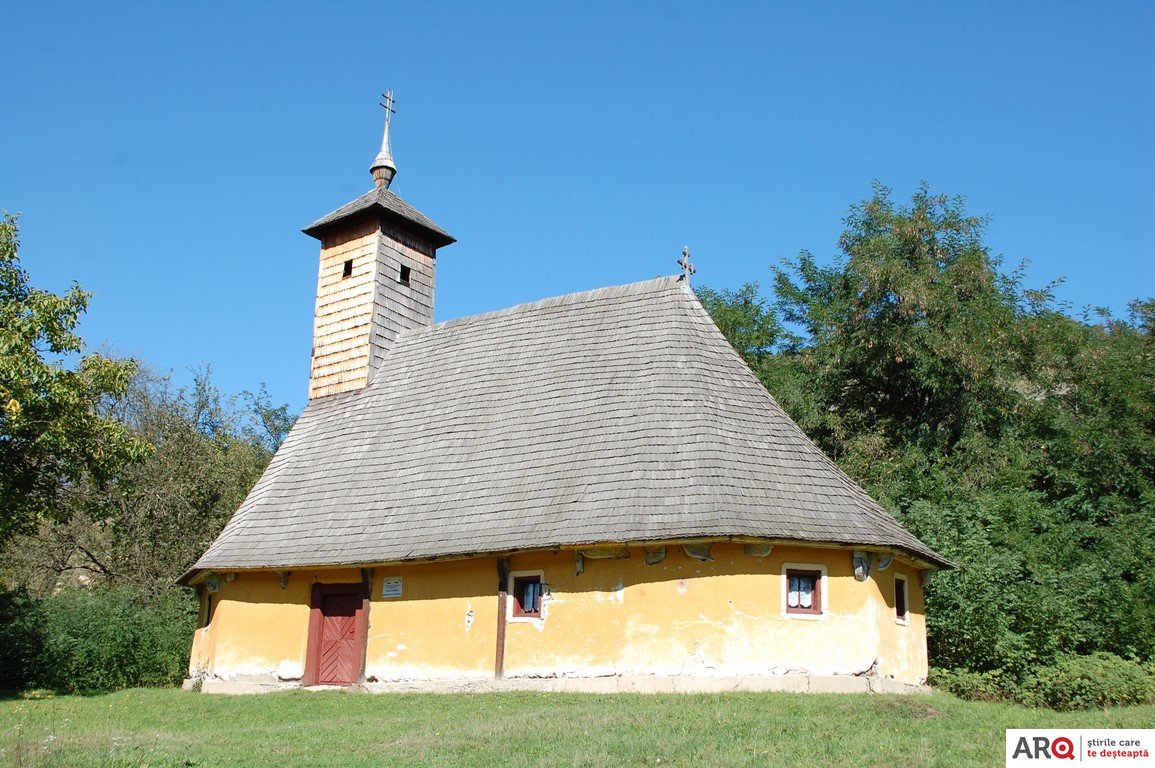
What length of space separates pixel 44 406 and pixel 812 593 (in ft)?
38.9

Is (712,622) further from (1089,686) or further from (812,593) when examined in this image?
(1089,686)

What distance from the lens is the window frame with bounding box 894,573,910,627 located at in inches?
610

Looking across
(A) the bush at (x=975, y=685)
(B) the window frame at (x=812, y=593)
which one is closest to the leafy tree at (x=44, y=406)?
(B) the window frame at (x=812, y=593)

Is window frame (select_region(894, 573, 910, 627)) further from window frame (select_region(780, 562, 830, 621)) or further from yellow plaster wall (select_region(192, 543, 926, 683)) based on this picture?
window frame (select_region(780, 562, 830, 621))

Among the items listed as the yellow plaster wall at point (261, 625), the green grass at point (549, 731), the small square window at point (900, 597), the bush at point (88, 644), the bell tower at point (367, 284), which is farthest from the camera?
the bell tower at point (367, 284)

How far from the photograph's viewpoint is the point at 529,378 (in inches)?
739

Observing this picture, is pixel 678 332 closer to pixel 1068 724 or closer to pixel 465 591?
pixel 465 591

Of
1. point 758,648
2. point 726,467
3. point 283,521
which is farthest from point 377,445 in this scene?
point 758,648

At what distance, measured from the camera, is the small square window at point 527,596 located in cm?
1546

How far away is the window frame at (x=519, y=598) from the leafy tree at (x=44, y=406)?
6639mm

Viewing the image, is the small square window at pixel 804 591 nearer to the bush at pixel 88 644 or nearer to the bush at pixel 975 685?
the bush at pixel 975 685

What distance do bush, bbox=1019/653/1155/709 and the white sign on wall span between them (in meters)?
9.75

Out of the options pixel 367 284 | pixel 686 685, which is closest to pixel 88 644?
pixel 367 284

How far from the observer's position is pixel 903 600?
15.9 m
